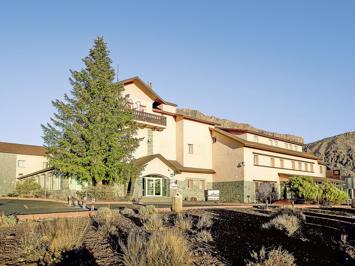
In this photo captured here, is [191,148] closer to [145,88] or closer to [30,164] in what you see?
[145,88]

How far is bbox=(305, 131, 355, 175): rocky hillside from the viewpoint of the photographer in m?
91.9

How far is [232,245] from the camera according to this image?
8.97m

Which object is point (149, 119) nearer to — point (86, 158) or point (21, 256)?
point (86, 158)

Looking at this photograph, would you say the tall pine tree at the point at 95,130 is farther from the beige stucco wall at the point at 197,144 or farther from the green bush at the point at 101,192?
the beige stucco wall at the point at 197,144

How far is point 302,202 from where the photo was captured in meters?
32.6

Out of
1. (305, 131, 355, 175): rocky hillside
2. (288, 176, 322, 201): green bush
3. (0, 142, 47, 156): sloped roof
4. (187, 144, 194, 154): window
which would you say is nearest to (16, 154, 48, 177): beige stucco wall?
(0, 142, 47, 156): sloped roof

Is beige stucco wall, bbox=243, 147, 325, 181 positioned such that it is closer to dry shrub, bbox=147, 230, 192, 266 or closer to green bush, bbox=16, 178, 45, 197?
green bush, bbox=16, 178, 45, 197

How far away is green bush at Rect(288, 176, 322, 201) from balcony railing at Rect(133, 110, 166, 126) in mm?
13520

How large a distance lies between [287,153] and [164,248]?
38.8 meters

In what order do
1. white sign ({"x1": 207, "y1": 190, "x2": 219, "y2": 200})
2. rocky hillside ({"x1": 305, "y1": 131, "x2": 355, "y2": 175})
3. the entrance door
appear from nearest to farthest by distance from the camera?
the entrance door → white sign ({"x1": 207, "y1": 190, "x2": 219, "y2": 200}) → rocky hillside ({"x1": 305, "y1": 131, "x2": 355, "y2": 175})

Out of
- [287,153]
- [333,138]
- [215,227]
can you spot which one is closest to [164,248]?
[215,227]

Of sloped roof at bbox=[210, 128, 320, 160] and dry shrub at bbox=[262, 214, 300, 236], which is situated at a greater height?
sloped roof at bbox=[210, 128, 320, 160]

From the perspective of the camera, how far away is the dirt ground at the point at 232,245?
7.45m

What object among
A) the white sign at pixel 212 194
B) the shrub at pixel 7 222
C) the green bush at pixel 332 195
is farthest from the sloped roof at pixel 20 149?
the shrub at pixel 7 222
